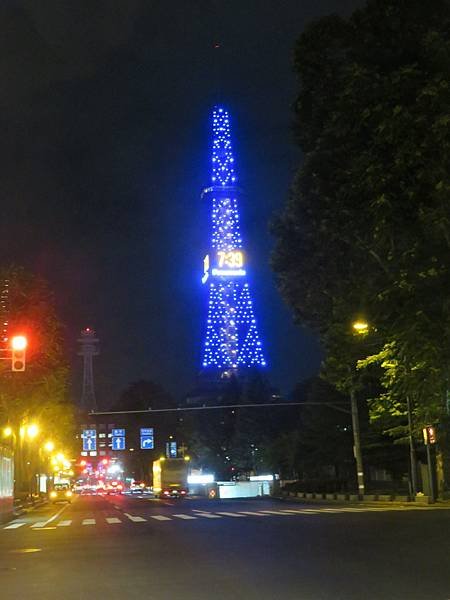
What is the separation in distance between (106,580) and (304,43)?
23.2m

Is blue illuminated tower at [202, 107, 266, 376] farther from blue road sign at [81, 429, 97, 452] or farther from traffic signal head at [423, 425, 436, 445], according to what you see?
traffic signal head at [423, 425, 436, 445]

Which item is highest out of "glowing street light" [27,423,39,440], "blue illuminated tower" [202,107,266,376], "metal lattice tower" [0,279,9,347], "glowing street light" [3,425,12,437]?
"blue illuminated tower" [202,107,266,376]

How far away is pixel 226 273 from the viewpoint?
600 feet

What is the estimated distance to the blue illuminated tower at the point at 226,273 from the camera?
581ft

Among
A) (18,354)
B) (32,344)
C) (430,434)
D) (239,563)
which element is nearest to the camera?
(239,563)

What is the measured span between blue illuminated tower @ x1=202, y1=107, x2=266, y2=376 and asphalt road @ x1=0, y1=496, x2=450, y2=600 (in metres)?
154

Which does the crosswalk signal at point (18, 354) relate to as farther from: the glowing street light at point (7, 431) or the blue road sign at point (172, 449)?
the blue road sign at point (172, 449)

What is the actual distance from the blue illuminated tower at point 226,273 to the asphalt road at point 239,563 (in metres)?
154

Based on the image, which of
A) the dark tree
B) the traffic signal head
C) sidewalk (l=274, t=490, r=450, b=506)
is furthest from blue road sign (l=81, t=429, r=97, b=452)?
the dark tree

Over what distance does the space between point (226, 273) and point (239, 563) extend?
169074 mm

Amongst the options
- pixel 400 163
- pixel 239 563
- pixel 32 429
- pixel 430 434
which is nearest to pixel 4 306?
pixel 32 429

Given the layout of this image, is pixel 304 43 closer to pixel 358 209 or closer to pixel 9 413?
pixel 358 209

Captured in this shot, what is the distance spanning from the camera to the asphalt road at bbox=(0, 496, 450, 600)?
10875 millimetres

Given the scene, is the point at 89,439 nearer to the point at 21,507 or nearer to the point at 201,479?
the point at 201,479
